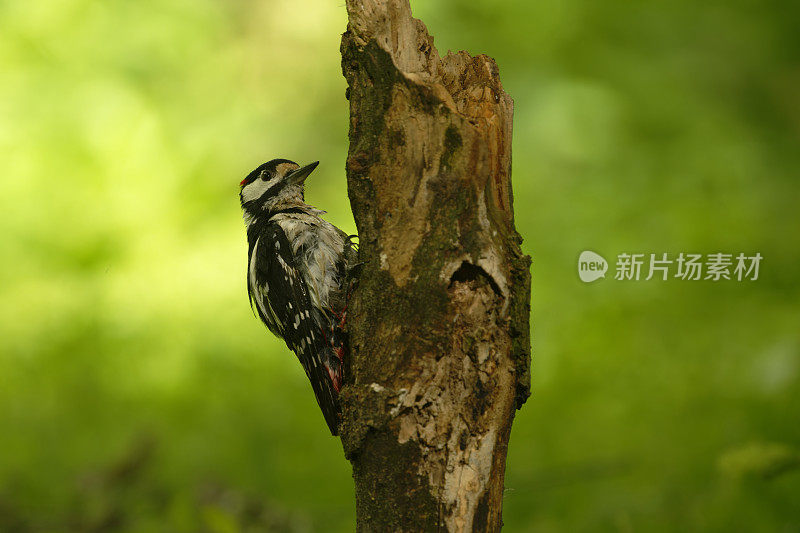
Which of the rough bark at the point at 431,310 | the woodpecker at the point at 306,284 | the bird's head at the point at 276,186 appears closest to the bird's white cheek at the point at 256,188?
the bird's head at the point at 276,186

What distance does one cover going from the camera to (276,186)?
8.02 ft

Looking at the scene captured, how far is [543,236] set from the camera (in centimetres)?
336

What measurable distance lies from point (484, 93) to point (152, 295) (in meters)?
2.37

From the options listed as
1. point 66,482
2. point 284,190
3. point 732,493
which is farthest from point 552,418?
point 66,482

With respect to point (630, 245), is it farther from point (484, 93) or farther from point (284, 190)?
point (484, 93)

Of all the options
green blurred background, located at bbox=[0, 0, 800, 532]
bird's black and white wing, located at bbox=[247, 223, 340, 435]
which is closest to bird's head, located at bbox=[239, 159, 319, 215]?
bird's black and white wing, located at bbox=[247, 223, 340, 435]

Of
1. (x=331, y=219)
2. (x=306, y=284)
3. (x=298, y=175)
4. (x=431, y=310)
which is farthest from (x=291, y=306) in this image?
(x=331, y=219)

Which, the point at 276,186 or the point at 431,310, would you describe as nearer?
the point at 431,310

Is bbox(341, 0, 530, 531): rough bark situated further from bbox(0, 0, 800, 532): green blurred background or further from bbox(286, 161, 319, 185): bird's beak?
bbox(0, 0, 800, 532): green blurred background

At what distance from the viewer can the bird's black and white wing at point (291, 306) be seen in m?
2.07

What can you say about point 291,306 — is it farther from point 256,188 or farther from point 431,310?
point 431,310

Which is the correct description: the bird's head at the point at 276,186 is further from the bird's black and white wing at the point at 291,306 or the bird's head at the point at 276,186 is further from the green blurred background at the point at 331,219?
the green blurred background at the point at 331,219

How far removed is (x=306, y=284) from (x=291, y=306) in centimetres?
9

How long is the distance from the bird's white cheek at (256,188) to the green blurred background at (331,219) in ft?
2.53
